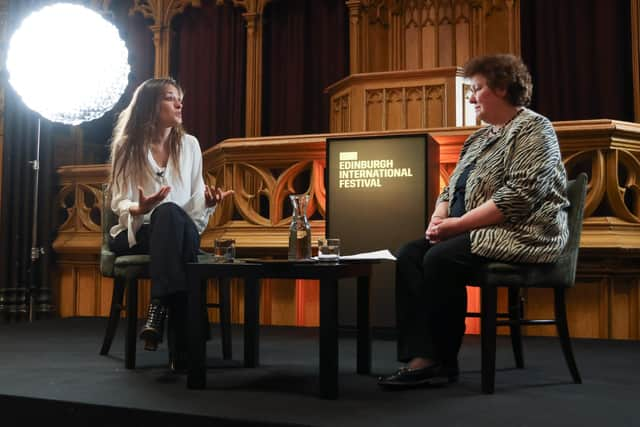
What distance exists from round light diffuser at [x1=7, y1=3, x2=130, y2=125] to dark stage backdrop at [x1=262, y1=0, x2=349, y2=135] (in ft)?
6.21

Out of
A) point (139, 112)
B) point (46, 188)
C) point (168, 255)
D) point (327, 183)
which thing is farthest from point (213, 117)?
point (168, 255)

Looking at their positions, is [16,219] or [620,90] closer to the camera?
[16,219]

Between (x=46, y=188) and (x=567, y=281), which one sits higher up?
(x=46, y=188)

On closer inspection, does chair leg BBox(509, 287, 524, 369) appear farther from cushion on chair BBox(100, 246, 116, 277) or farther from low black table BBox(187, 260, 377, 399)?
cushion on chair BBox(100, 246, 116, 277)

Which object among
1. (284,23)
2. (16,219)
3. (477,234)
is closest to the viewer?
(477,234)

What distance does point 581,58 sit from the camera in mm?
6320

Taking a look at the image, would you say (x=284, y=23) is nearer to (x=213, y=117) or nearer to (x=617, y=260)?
(x=213, y=117)

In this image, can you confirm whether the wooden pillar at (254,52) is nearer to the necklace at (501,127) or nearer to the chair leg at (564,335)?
the necklace at (501,127)

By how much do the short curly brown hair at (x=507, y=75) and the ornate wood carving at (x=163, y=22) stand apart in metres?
5.07

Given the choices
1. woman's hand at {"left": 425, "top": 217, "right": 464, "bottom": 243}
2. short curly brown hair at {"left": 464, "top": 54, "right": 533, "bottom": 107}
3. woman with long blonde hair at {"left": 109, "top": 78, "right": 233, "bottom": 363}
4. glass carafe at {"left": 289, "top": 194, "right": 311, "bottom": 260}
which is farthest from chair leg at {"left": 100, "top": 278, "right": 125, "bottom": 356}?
short curly brown hair at {"left": 464, "top": 54, "right": 533, "bottom": 107}

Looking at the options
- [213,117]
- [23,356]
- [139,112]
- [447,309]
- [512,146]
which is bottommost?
[23,356]

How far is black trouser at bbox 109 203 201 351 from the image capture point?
108 inches

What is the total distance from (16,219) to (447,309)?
388cm

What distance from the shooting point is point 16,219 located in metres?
5.49
